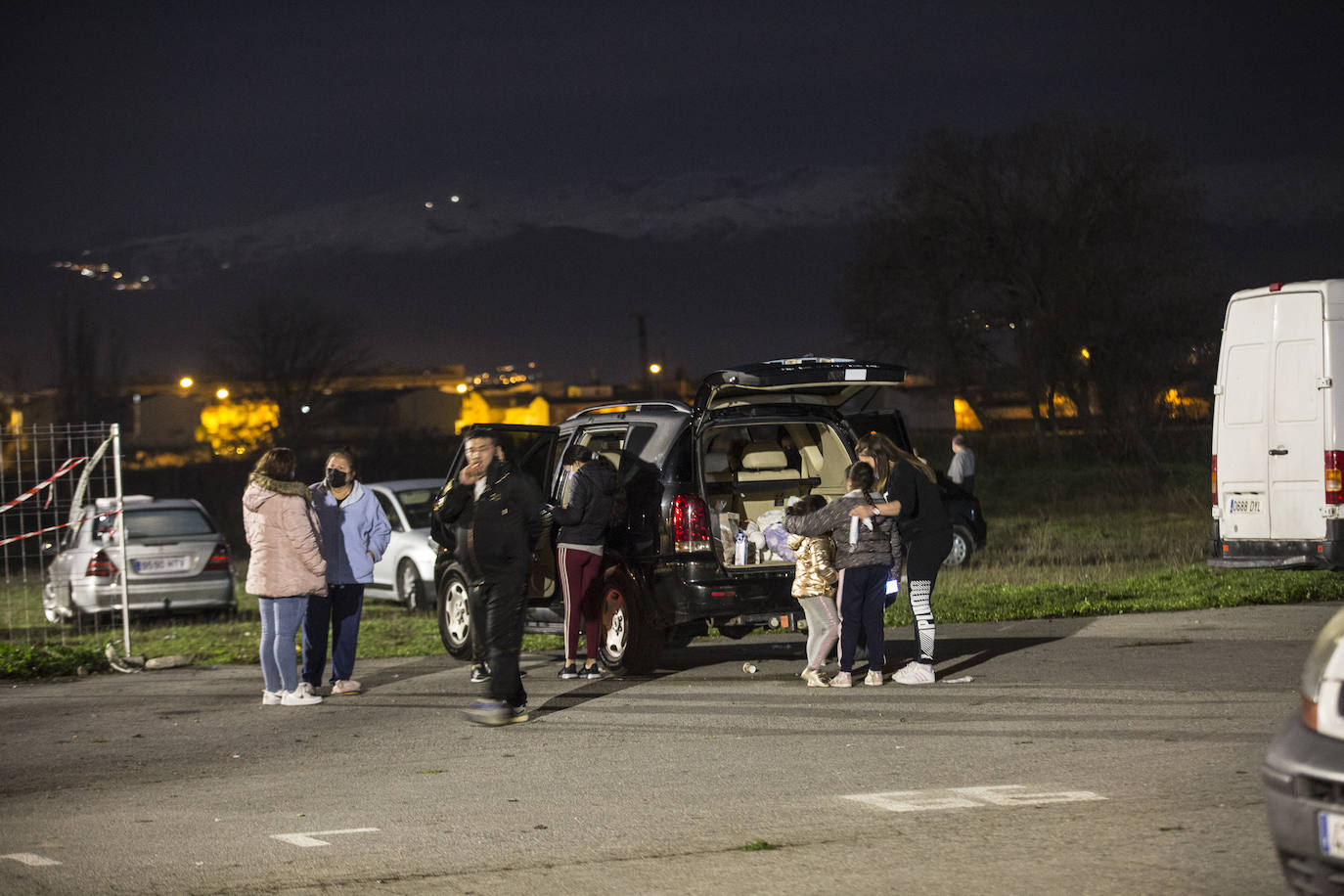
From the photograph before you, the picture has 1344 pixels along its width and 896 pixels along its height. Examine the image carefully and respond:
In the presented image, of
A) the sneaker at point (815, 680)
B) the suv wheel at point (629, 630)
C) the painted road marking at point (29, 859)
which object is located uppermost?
the suv wheel at point (629, 630)

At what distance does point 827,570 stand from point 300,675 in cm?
448

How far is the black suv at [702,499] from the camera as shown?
11.1m

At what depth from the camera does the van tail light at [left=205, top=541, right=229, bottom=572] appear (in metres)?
17.9

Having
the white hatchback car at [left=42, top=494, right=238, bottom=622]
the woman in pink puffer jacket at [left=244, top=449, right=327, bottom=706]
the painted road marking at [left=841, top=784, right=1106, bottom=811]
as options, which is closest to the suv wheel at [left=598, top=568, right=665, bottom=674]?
the woman in pink puffer jacket at [left=244, top=449, right=327, bottom=706]

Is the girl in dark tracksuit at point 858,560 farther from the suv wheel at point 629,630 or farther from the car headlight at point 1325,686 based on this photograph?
the car headlight at point 1325,686

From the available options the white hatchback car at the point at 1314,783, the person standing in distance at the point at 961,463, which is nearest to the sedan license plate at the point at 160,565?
the person standing in distance at the point at 961,463

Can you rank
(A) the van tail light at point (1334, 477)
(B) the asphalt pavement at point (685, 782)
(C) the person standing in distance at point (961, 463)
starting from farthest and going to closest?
(C) the person standing in distance at point (961, 463), (A) the van tail light at point (1334, 477), (B) the asphalt pavement at point (685, 782)

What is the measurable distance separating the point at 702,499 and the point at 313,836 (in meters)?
5.03

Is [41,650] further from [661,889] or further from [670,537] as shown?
[661,889]

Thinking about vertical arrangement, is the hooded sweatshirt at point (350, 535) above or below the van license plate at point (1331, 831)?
above

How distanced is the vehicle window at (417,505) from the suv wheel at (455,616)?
480cm

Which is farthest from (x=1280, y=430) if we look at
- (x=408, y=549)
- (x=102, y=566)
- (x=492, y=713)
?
(x=102, y=566)

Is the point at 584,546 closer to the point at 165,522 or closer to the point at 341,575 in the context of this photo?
the point at 341,575

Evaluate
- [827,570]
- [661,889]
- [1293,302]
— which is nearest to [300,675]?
[827,570]
